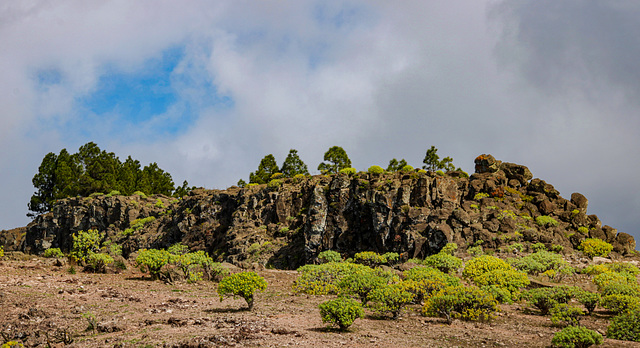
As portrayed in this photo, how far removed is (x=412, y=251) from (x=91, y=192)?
77289mm

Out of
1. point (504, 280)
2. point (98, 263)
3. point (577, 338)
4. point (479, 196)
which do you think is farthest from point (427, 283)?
point (479, 196)

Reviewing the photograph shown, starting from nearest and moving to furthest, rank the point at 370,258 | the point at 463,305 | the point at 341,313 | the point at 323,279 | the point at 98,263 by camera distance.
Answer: the point at 341,313, the point at 463,305, the point at 323,279, the point at 98,263, the point at 370,258

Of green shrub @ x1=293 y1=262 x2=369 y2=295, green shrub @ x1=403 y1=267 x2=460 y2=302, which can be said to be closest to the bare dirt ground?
green shrub @ x1=403 y1=267 x2=460 y2=302

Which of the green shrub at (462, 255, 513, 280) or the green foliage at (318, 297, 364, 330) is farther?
the green shrub at (462, 255, 513, 280)

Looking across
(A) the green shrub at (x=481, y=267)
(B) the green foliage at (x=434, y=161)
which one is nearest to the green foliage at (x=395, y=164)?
(B) the green foliage at (x=434, y=161)

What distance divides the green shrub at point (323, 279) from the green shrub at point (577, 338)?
15.2m

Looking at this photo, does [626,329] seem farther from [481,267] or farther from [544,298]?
[481,267]

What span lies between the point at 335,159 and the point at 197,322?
211 ft

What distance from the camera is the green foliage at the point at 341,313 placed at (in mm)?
18125

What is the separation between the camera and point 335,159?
8219cm

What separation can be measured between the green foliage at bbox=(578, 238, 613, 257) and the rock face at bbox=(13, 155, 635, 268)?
1.42m

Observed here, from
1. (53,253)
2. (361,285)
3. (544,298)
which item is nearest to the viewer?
(361,285)

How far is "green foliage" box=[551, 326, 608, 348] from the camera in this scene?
637 inches

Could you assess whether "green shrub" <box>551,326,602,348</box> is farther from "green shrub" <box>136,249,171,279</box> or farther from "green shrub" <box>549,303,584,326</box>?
"green shrub" <box>136,249,171,279</box>
